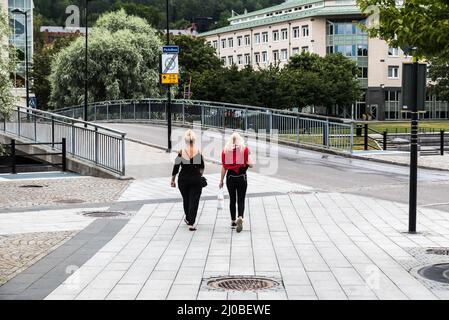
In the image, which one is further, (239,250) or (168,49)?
Answer: (168,49)

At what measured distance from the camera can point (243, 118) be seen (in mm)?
32406

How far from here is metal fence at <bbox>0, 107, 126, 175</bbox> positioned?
21.0m

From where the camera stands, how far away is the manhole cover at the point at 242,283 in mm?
8078

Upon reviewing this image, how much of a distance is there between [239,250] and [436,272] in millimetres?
2834

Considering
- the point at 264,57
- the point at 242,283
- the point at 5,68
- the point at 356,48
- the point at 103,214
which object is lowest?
the point at 103,214

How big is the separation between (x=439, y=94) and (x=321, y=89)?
25518 millimetres

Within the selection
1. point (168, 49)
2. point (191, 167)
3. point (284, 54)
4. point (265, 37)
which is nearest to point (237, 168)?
point (191, 167)

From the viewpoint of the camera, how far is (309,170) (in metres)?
22.6

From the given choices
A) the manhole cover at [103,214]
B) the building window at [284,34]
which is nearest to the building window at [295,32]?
the building window at [284,34]

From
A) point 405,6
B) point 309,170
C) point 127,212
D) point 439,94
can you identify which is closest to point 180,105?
point 309,170

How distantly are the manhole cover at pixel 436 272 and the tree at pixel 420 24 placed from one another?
8.45 feet

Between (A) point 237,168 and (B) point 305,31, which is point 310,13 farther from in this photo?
(A) point 237,168

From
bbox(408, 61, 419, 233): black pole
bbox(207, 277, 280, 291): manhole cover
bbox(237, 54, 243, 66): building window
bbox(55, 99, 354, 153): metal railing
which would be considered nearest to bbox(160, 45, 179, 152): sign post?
bbox(55, 99, 354, 153): metal railing
